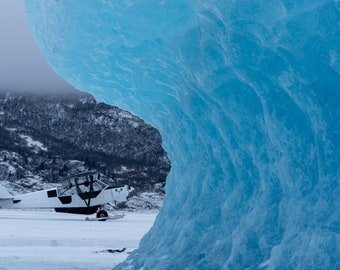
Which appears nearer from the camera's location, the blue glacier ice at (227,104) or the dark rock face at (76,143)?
the blue glacier ice at (227,104)

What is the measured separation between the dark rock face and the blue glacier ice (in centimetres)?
14329

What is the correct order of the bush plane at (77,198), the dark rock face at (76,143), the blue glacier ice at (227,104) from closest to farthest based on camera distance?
the blue glacier ice at (227,104) → the bush plane at (77,198) → the dark rock face at (76,143)

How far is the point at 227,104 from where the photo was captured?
6.22 meters

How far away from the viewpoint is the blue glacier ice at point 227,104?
4.65 metres

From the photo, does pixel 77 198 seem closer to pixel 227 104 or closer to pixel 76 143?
pixel 227 104

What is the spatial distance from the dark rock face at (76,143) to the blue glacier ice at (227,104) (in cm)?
14329

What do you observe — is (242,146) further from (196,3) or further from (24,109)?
(24,109)

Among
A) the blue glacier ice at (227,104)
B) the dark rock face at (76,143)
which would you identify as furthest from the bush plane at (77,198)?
the dark rock face at (76,143)

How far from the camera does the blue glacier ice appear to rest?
4648 millimetres

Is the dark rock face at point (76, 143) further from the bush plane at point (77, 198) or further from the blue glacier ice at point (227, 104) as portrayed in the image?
the blue glacier ice at point (227, 104)

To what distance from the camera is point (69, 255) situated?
1114cm

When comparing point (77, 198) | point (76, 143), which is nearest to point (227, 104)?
point (77, 198)

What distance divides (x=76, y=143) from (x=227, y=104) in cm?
17080

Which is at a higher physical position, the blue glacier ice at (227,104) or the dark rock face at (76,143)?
the dark rock face at (76,143)
